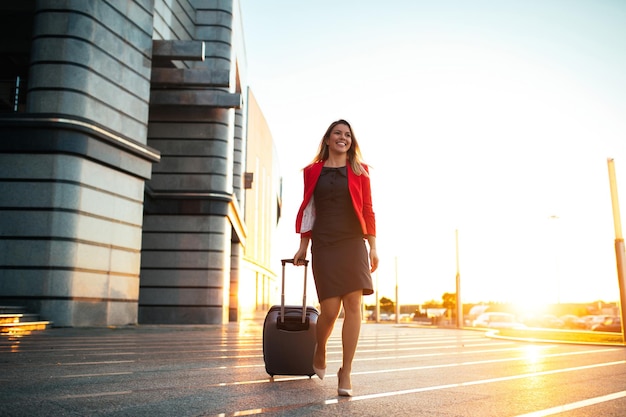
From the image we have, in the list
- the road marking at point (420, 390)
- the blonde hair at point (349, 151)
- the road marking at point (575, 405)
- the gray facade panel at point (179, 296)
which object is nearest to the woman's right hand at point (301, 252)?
the blonde hair at point (349, 151)

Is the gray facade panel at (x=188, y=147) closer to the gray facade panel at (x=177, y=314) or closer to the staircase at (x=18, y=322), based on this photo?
the gray facade panel at (x=177, y=314)

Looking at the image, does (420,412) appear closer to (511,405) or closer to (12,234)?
(511,405)

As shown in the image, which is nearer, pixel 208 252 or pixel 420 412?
pixel 420 412

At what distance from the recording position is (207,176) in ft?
72.1

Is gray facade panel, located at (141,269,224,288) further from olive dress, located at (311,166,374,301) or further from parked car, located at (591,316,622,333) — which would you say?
parked car, located at (591,316,622,333)

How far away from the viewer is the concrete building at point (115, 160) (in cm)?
1377

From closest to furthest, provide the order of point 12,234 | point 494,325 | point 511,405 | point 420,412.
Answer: point 420,412 < point 511,405 < point 12,234 < point 494,325

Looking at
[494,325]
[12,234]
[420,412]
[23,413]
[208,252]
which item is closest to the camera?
[23,413]

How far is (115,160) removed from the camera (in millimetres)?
15383

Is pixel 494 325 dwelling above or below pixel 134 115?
below

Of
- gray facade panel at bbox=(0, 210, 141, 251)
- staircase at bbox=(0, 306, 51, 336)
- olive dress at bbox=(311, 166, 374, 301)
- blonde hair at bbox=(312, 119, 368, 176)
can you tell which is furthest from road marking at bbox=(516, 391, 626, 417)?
gray facade panel at bbox=(0, 210, 141, 251)

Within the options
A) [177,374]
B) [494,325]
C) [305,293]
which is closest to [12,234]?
[177,374]

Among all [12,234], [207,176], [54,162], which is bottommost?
[12,234]

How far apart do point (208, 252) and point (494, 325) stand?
20687 mm
